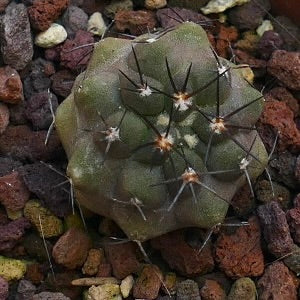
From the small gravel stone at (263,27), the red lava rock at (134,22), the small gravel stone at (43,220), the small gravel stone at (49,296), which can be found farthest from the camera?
the small gravel stone at (263,27)

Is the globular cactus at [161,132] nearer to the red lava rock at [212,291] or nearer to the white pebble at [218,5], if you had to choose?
the red lava rock at [212,291]

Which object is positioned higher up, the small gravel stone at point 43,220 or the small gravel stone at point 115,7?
the small gravel stone at point 115,7

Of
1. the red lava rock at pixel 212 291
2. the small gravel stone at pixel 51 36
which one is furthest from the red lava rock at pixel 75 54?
the red lava rock at pixel 212 291

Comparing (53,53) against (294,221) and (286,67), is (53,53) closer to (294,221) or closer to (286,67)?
(286,67)

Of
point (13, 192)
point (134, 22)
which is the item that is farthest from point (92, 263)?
point (134, 22)

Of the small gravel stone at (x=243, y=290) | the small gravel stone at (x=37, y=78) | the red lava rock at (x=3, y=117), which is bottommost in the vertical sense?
the small gravel stone at (x=243, y=290)
